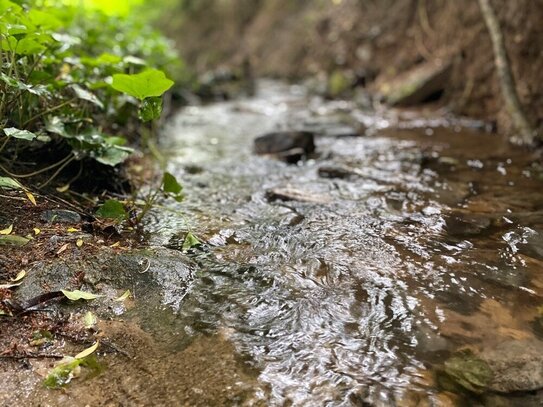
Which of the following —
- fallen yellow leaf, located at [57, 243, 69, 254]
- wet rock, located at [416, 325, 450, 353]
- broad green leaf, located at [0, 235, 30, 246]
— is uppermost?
wet rock, located at [416, 325, 450, 353]

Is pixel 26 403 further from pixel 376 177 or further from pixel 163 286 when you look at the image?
pixel 376 177

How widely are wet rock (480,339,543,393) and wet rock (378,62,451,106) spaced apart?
304 inches

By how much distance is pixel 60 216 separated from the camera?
3.04m

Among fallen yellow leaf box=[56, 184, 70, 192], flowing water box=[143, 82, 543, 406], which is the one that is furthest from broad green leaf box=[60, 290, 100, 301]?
fallen yellow leaf box=[56, 184, 70, 192]

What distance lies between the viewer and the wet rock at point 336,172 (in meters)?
4.82

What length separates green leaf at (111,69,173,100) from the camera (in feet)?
8.74

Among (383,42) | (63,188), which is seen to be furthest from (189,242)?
(383,42)

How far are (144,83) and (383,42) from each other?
10.8 meters

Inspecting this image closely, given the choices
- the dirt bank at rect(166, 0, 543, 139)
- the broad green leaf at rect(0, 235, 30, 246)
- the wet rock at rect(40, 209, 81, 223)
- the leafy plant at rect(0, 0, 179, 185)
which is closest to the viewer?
the broad green leaf at rect(0, 235, 30, 246)

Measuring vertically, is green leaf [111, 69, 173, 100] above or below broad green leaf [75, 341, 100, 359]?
above

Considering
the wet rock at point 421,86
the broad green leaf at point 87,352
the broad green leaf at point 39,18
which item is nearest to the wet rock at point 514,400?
the broad green leaf at point 87,352

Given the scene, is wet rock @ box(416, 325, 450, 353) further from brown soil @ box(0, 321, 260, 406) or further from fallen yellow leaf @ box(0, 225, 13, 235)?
fallen yellow leaf @ box(0, 225, 13, 235)

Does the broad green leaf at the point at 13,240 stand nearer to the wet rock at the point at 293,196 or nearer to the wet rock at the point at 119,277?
the wet rock at the point at 119,277

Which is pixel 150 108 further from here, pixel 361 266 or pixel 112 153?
pixel 361 266
